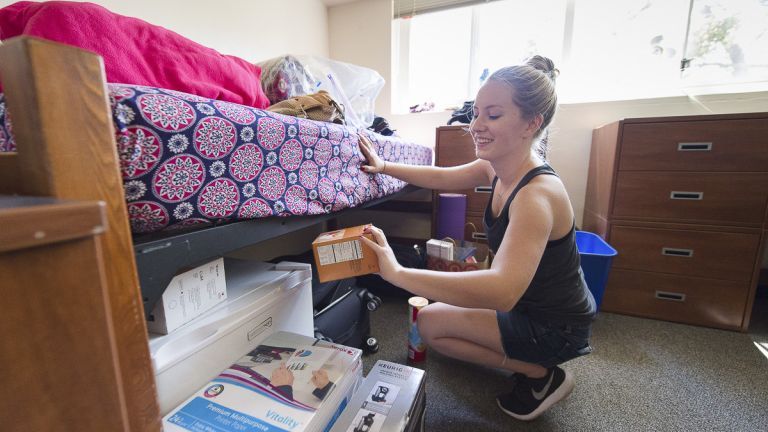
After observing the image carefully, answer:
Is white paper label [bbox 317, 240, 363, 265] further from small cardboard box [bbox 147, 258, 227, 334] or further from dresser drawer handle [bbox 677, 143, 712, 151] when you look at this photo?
dresser drawer handle [bbox 677, 143, 712, 151]

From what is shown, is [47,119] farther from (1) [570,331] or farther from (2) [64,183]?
(1) [570,331]

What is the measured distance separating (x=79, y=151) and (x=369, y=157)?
81 cm

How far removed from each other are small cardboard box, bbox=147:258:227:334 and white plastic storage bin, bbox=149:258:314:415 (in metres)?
0.02

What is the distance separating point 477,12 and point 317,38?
1119 millimetres

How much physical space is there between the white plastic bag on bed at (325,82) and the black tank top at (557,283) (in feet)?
2.27

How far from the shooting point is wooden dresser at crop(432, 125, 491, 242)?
1740mm

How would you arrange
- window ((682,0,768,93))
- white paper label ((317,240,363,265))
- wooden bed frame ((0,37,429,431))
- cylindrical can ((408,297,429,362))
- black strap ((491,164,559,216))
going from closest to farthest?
wooden bed frame ((0,37,429,431)), white paper label ((317,240,363,265)), black strap ((491,164,559,216)), cylindrical can ((408,297,429,362)), window ((682,0,768,93))

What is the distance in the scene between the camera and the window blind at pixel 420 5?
2113mm

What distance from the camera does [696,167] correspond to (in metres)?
1.36

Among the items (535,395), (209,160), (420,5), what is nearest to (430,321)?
(535,395)

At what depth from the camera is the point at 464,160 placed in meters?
1.75

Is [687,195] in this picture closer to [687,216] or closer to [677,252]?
[687,216]

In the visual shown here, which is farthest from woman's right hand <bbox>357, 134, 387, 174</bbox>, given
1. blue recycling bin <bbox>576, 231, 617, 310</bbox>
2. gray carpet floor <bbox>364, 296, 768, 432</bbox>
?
blue recycling bin <bbox>576, 231, 617, 310</bbox>

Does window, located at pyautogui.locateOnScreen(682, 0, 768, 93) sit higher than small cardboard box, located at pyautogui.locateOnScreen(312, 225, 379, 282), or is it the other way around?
window, located at pyautogui.locateOnScreen(682, 0, 768, 93)
